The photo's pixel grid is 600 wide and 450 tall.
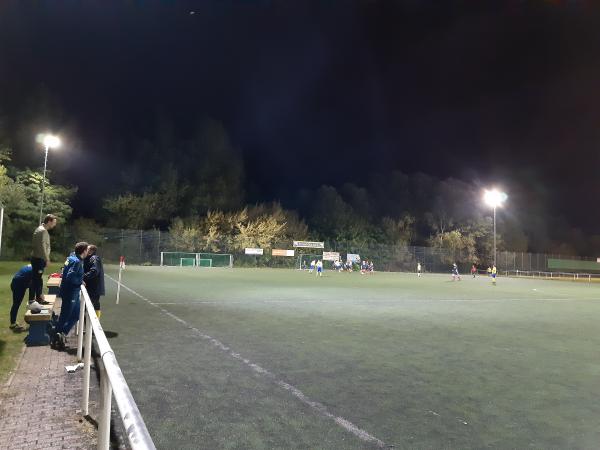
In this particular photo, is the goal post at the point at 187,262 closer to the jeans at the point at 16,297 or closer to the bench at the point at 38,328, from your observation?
the jeans at the point at 16,297

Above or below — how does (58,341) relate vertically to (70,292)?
below

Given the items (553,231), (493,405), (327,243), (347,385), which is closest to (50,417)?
(347,385)

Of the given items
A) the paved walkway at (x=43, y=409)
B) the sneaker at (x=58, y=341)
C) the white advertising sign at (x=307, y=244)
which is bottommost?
the paved walkway at (x=43, y=409)

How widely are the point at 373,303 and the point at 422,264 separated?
176ft

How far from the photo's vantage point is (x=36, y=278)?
8.71m

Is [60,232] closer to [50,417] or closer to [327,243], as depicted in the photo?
[327,243]

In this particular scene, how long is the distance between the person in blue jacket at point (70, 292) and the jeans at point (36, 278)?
1724 millimetres

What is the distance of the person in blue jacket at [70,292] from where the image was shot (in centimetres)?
695

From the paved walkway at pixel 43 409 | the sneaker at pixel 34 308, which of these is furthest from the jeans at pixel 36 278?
the paved walkway at pixel 43 409

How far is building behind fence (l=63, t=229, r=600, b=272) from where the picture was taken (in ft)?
170

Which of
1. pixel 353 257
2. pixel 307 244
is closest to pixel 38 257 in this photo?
pixel 307 244

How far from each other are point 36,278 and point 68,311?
7.01 feet

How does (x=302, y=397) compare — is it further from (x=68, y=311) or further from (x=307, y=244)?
(x=307, y=244)

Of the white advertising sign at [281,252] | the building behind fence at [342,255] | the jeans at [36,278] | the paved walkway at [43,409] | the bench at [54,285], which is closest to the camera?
the paved walkway at [43,409]
